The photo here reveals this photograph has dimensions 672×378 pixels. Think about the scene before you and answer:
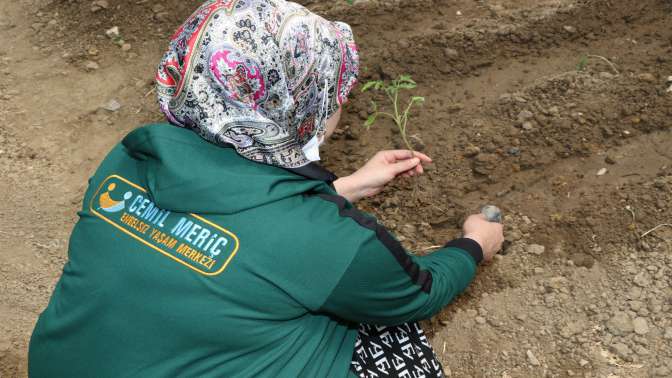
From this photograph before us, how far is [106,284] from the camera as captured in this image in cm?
151

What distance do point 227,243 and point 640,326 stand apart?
1.54 metres

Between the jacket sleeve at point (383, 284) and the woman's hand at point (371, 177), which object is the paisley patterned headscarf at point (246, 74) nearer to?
the jacket sleeve at point (383, 284)

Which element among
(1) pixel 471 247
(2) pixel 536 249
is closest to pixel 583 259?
(2) pixel 536 249

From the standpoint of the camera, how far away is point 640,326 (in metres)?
2.21

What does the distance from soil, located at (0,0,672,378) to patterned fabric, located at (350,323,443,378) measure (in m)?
0.40

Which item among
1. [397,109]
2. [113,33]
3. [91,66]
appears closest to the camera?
[397,109]

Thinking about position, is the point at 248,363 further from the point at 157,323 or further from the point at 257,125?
the point at 257,125

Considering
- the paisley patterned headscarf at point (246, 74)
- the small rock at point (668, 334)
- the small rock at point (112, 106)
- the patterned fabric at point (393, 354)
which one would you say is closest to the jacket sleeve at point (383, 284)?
the patterned fabric at point (393, 354)

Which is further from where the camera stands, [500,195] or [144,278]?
[500,195]

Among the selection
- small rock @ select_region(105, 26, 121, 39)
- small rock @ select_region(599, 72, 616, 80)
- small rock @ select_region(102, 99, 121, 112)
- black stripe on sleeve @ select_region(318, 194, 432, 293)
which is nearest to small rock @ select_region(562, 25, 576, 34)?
small rock @ select_region(599, 72, 616, 80)

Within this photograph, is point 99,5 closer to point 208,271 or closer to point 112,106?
point 112,106

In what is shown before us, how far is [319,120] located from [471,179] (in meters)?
1.07

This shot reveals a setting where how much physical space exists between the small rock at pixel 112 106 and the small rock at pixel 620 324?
8.66 feet

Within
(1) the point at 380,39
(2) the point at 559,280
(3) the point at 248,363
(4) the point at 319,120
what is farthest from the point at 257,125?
(1) the point at 380,39
